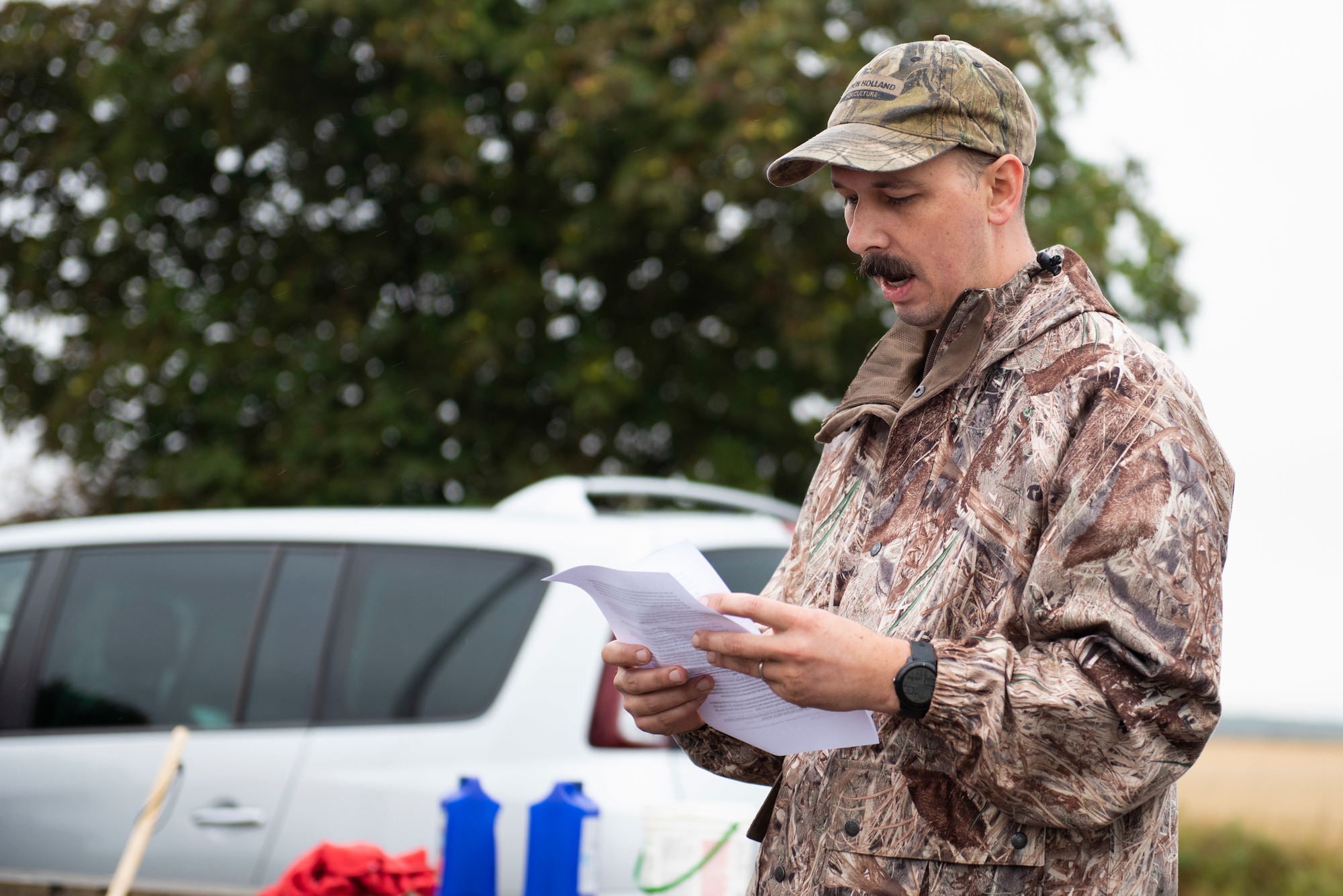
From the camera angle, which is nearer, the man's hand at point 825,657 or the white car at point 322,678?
the man's hand at point 825,657

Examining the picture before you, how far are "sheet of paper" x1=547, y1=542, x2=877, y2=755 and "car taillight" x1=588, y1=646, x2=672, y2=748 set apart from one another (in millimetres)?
1650

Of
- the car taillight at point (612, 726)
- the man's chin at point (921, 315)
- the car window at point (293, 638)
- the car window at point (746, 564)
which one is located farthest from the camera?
the car window at point (293, 638)

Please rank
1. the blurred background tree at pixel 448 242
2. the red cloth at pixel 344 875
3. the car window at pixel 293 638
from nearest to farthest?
the red cloth at pixel 344 875 → the car window at pixel 293 638 → the blurred background tree at pixel 448 242

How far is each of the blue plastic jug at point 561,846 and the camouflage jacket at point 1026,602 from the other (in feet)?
4.54

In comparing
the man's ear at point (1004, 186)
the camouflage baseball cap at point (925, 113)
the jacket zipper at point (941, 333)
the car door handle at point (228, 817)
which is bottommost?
the car door handle at point (228, 817)

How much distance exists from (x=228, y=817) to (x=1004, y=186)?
2.91 metres

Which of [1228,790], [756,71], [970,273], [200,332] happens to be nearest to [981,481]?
[970,273]

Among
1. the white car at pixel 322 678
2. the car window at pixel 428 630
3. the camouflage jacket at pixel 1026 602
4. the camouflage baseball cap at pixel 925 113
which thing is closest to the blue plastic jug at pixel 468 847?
the white car at pixel 322 678

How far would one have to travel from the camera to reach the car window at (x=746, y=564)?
3533mm

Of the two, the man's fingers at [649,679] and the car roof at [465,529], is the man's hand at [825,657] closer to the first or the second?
the man's fingers at [649,679]

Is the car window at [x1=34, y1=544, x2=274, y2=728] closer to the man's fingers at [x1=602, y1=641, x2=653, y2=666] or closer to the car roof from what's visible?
the car roof

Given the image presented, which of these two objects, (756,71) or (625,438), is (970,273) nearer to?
(756,71)

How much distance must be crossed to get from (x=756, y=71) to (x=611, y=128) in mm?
1000

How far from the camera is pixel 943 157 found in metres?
1.67
